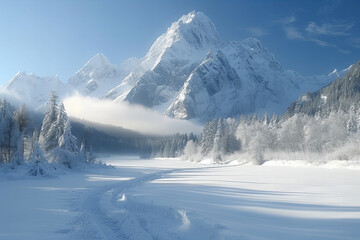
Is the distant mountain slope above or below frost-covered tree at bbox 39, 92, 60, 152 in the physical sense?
above

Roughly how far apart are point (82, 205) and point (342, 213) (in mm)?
11759

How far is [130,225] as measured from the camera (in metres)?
8.78

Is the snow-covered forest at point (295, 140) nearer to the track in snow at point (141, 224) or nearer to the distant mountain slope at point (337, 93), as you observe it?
the track in snow at point (141, 224)

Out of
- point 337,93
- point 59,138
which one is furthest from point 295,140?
point 337,93

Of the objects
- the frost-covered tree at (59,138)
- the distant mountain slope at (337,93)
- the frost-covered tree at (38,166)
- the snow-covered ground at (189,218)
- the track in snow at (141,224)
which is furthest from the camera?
the distant mountain slope at (337,93)

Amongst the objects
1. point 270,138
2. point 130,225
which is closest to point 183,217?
point 130,225

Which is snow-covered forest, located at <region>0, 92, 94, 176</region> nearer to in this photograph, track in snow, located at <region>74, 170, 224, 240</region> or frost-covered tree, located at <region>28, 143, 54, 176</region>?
frost-covered tree, located at <region>28, 143, 54, 176</region>

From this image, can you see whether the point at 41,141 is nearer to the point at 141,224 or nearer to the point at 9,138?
the point at 9,138

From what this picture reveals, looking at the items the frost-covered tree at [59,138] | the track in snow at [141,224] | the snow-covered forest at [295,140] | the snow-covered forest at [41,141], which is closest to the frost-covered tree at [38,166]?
the snow-covered forest at [41,141]

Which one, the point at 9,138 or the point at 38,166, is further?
the point at 9,138

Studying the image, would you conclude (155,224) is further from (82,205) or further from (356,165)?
(356,165)

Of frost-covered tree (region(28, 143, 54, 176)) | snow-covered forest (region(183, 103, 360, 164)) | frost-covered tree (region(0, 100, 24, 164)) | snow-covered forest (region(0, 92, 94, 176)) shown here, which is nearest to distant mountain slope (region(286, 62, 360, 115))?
snow-covered forest (region(183, 103, 360, 164))

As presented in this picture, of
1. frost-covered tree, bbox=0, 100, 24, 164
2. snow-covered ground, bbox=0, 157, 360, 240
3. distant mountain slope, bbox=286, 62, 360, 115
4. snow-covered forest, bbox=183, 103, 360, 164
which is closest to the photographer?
snow-covered ground, bbox=0, 157, 360, 240

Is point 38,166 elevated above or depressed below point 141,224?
above
